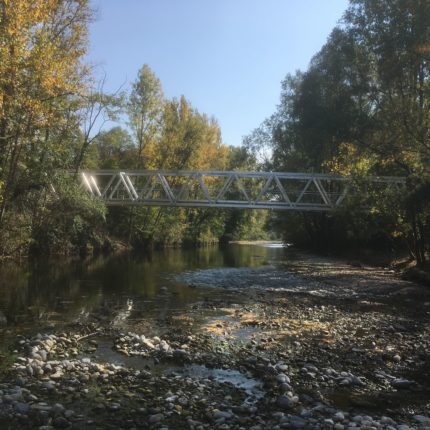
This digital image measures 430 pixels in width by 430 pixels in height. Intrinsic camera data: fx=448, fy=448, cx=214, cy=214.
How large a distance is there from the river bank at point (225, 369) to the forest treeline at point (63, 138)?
32.0 ft

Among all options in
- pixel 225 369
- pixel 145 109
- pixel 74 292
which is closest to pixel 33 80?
pixel 74 292

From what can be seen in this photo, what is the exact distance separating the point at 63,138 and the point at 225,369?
73.8 ft

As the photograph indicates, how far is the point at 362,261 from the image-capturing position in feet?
121

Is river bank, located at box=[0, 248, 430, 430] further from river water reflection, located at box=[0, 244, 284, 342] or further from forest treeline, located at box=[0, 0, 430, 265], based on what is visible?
forest treeline, located at box=[0, 0, 430, 265]

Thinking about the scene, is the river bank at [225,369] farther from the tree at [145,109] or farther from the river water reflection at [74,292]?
the tree at [145,109]

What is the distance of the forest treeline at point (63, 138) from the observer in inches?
707

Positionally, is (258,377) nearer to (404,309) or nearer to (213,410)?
(213,410)

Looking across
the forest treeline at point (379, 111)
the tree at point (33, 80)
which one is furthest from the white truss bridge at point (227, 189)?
the tree at point (33, 80)

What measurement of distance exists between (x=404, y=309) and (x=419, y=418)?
9688mm

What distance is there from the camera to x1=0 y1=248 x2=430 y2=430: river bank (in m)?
6.42

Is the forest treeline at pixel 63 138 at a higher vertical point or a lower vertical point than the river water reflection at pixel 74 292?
higher

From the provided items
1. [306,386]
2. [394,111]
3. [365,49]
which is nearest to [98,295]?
[306,386]

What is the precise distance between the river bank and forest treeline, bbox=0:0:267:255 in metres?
9.74

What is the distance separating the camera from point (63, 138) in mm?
27531
